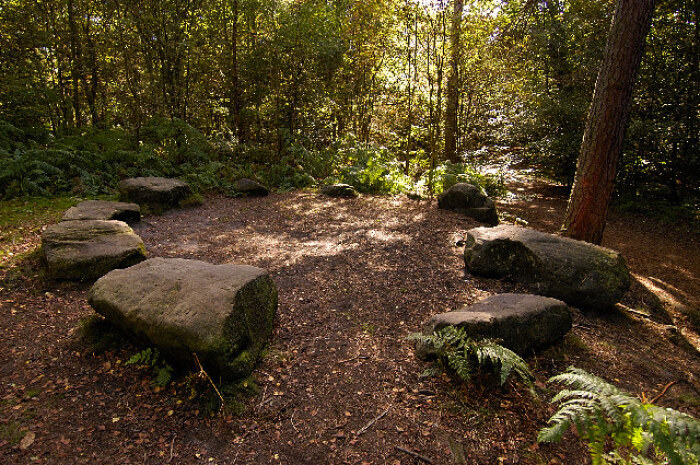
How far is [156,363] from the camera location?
2947mm


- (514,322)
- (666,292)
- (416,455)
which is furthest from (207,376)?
(666,292)

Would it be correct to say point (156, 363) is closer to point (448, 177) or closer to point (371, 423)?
point (371, 423)

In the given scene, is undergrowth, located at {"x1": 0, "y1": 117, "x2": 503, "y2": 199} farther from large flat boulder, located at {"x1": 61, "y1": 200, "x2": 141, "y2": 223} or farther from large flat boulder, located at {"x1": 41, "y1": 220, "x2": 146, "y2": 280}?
large flat boulder, located at {"x1": 41, "y1": 220, "x2": 146, "y2": 280}

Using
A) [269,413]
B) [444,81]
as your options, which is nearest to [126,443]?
[269,413]

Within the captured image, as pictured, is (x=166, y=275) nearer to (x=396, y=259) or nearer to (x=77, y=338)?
(x=77, y=338)

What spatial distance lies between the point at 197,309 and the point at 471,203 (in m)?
5.91

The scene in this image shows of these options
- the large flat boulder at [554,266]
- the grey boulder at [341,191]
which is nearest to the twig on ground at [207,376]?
the large flat boulder at [554,266]

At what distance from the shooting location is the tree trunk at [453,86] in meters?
8.52

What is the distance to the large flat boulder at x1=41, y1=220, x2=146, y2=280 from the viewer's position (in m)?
4.06

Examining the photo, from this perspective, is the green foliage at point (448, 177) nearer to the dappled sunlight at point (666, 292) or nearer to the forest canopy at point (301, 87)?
the forest canopy at point (301, 87)

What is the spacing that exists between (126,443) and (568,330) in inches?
149

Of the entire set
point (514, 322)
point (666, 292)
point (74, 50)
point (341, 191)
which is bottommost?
point (666, 292)

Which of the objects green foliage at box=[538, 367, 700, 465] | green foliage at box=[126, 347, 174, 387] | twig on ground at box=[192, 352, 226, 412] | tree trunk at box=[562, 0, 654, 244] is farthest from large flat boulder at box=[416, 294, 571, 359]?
tree trunk at box=[562, 0, 654, 244]

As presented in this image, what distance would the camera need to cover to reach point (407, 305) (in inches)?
161
